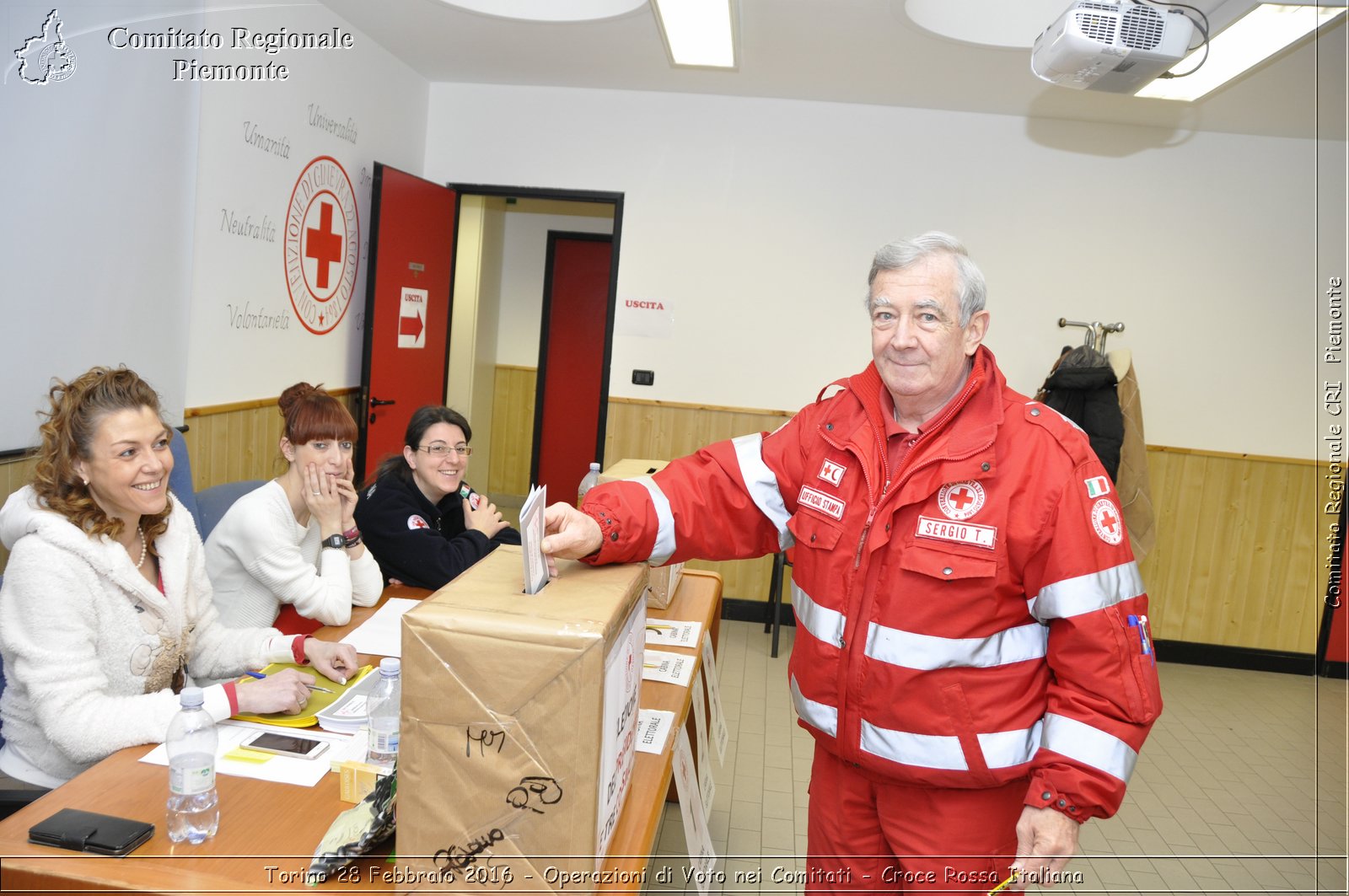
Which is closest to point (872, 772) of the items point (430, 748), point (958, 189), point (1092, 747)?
point (1092, 747)

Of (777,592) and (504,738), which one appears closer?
(504,738)

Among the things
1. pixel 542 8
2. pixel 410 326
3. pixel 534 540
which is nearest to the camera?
pixel 534 540

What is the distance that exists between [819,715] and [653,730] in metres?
0.31

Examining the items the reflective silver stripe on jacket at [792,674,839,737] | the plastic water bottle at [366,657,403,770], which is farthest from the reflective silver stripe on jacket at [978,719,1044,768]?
the plastic water bottle at [366,657,403,770]

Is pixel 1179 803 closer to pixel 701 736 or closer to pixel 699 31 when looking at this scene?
pixel 701 736

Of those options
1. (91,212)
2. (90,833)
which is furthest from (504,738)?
(91,212)

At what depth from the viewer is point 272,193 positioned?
3.83 metres

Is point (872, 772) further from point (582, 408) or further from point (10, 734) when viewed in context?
point (582, 408)

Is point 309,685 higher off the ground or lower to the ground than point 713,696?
higher

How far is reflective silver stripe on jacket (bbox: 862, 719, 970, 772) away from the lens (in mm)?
1536

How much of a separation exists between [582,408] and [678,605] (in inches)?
180

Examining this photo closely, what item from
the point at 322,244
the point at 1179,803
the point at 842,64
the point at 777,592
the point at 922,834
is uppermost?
the point at 842,64

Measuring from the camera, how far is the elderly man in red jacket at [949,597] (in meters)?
1.45

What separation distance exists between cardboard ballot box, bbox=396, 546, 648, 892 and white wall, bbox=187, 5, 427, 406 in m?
2.79
